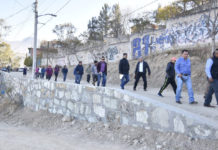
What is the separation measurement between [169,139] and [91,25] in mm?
48331

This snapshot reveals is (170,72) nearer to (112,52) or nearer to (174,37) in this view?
A: (174,37)

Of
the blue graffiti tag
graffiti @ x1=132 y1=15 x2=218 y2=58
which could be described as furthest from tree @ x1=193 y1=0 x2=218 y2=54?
the blue graffiti tag

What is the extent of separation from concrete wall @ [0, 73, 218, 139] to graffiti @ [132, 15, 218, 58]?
39.8 ft

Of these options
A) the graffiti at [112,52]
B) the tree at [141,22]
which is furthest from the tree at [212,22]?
the tree at [141,22]

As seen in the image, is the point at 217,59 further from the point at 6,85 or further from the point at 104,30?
the point at 104,30

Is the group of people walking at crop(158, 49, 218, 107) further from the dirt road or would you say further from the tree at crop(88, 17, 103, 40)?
the tree at crop(88, 17, 103, 40)

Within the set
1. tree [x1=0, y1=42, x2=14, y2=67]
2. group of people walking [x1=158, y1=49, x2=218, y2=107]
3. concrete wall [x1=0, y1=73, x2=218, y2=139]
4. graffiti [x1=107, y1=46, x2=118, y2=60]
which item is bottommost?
concrete wall [x1=0, y1=73, x2=218, y2=139]

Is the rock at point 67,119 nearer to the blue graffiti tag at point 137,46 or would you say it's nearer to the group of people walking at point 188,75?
the group of people walking at point 188,75

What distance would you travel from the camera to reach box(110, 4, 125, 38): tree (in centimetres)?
3928

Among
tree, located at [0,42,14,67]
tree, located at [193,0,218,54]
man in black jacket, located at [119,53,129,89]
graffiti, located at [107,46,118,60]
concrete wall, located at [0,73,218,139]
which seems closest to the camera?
concrete wall, located at [0,73,218,139]

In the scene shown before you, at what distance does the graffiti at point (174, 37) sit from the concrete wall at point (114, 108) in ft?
39.8

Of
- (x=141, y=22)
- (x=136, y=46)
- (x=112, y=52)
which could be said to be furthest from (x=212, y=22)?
(x=141, y=22)

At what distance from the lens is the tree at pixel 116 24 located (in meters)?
39.3

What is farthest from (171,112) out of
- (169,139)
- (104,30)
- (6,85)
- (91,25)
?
(91,25)
